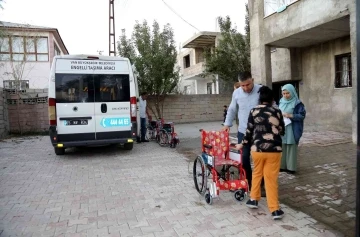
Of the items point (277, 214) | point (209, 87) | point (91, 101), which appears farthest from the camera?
point (209, 87)

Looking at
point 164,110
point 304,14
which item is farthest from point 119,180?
point 164,110

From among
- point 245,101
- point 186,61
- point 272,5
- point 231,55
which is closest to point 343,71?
point 272,5

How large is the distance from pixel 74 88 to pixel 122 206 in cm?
404

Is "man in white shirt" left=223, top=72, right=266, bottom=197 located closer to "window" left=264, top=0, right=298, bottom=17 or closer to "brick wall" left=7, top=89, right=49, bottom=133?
"window" left=264, top=0, right=298, bottom=17

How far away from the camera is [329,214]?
3.50 m

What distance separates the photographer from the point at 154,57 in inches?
596

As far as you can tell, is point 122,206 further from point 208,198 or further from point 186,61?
point 186,61

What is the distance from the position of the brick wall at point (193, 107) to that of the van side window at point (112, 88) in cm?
979

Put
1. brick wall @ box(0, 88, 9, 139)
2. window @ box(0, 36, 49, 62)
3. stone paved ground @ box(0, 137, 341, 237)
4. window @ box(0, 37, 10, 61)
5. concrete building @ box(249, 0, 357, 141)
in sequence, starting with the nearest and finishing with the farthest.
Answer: stone paved ground @ box(0, 137, 341, 237), concrete building @ box(249, 0, 357, 141), brick wall @ box(0, 88, 9, 139), window @ box(0, 37, 10, 61), window @ box(0, 36, 49, 62)

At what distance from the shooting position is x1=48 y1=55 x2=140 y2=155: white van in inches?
272

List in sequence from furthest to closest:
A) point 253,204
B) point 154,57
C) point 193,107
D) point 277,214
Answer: point 193,107 → point 154,57 → point 253,204 → point 277,214

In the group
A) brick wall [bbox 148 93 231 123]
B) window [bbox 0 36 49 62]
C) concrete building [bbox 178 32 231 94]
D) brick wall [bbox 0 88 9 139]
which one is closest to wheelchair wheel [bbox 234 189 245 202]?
brick wall [bbox 0 88 9 139]

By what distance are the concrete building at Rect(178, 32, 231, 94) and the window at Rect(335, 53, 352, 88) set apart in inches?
415

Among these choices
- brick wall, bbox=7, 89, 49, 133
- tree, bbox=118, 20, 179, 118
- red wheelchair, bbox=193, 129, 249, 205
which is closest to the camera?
red wheelchair, bbox=193, 129, 249, 205
